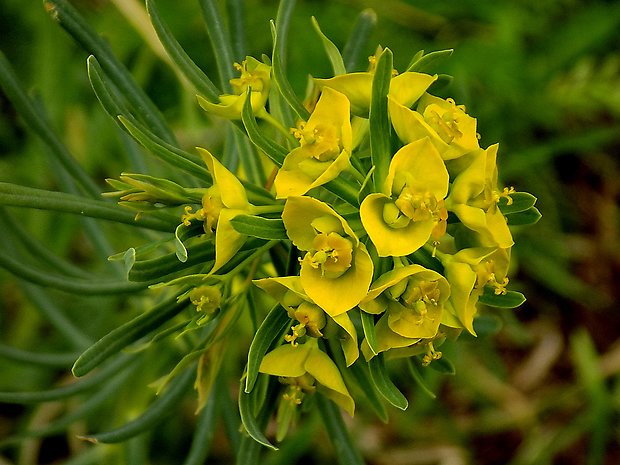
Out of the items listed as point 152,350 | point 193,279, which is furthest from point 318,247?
point 152,350

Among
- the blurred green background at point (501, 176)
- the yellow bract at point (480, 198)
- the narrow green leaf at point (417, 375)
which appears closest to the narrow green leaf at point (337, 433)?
the narrow green leaf at point (417, 375)

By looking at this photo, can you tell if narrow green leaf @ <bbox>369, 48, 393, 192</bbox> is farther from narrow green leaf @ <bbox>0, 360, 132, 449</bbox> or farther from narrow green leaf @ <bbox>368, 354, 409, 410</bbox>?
narrow green leaf @ <bbox>0, 360, 132, 449</bbox>

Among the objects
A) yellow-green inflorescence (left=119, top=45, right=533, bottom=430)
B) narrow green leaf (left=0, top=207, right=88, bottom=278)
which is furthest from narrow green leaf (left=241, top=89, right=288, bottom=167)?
narrow green leaf (left=0, top=207, right=88, bottom=278)

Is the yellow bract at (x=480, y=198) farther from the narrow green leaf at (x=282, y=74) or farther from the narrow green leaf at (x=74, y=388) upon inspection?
the narrow green leaf at (x=74, y=388)

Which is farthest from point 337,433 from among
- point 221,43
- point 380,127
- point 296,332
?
point 221,43

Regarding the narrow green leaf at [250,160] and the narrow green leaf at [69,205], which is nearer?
the narrow green leaf at [69,205]

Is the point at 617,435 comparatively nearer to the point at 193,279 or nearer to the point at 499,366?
the point at 499,366

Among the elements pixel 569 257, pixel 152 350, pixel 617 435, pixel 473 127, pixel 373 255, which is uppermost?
pixel 473 127
